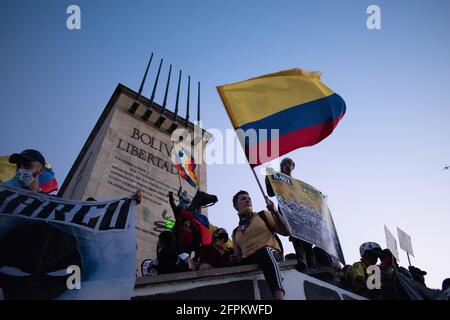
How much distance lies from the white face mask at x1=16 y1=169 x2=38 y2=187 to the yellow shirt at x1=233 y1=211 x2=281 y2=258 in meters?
2.99

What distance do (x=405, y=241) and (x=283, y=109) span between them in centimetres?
369

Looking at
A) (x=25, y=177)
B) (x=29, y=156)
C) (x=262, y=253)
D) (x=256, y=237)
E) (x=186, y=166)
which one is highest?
(x=186, y=166)

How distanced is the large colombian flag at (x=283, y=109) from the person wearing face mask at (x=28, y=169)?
9.73 feet

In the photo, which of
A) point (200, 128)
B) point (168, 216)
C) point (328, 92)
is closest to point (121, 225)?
point (328, 92)

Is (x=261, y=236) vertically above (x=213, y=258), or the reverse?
(x=261, y=236)

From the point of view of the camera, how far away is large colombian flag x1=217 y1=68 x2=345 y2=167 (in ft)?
20.4

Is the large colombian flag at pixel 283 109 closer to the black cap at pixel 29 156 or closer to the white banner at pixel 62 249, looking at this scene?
the white banner at pixel 62 249

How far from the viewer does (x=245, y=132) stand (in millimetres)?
6094

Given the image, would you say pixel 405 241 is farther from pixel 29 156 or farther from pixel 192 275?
pixel 29 156

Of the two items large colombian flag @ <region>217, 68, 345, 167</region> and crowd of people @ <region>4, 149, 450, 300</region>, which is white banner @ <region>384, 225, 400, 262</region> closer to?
crowd of people @ <region>4, 149, 450, 300</region>

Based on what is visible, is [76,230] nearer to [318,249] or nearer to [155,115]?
[318,249]

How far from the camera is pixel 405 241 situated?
769 centimetres

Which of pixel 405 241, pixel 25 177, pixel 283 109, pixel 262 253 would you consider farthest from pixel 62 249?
pixel 405 241
